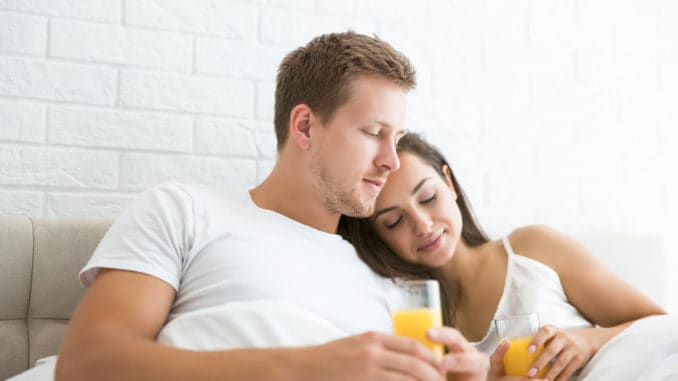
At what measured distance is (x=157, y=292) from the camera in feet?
4.44

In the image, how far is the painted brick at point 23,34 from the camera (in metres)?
1.88

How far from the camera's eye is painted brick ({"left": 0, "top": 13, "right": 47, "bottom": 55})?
188cm

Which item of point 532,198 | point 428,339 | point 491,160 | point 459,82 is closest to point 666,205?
point 532,198

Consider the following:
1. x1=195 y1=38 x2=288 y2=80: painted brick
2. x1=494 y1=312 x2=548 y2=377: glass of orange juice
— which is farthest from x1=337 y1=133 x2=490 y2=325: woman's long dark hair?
x1=195 y1=38 x2=288 y2=80: painted brick

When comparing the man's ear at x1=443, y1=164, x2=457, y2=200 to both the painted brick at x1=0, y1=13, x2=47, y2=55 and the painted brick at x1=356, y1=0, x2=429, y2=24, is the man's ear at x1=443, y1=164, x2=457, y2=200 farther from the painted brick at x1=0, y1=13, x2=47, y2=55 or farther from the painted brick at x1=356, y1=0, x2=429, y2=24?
the painted brick at x1=0, y1=13, x2=47, y2=55

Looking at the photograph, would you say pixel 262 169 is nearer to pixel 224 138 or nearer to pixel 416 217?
pixel 224 138

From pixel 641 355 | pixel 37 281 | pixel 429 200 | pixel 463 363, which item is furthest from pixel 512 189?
pixel 37 281

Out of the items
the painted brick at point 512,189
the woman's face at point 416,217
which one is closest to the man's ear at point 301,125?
the woman's face at point 416,217

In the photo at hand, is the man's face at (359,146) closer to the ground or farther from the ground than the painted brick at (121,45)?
closer to the ground

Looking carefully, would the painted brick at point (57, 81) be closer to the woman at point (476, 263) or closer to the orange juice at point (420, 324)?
the woman at point (476, 263)

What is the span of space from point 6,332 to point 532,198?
166 centimetres

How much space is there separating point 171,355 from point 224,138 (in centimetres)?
102

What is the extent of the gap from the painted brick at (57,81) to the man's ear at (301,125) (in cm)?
54

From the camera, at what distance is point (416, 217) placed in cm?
191
